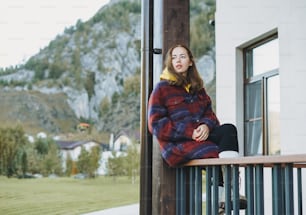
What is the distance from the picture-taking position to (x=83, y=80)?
4.55 meters

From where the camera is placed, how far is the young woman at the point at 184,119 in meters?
2.26

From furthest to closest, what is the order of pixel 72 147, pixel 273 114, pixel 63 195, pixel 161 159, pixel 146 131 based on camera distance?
pixel 273 114 → pixel 63 195 → pixel 72 147 → pixel 146 131 → pixel 161 159

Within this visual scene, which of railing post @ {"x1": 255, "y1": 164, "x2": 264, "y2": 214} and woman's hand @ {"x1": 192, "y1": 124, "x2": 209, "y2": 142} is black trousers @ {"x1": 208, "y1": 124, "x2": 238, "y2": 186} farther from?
railing post @ {"x1": 255, "y1": 164, "x2": 264, "y2": 214}

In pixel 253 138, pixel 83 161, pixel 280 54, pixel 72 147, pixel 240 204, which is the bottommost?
pixel 240 204

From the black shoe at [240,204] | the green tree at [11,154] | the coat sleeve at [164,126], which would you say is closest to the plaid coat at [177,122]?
the coat sleeve at [164,126]

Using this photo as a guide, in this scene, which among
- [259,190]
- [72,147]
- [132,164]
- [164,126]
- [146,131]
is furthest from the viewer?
[132,164]

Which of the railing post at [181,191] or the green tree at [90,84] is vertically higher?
the green tree at [90,84]

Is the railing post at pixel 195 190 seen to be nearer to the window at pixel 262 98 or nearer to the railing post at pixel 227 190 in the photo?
the railing post at pixel 227 190

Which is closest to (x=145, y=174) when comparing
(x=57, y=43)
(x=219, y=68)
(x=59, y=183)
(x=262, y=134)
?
(x=59, y=183)

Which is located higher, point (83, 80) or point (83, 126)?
point (83, 80)

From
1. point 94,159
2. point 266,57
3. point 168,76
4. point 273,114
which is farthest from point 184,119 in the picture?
point 266,57

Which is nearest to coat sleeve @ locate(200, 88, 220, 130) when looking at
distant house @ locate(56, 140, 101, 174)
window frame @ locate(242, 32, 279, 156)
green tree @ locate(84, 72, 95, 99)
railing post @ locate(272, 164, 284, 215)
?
railing post @ locate(272, 164, 284, 215)

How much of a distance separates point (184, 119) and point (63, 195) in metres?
A: 2.27

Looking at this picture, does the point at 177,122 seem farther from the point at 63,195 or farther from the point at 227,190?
the point at 63,195
